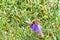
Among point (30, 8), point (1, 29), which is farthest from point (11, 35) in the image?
point (30, 8)

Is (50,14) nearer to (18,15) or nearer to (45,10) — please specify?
(45,10)

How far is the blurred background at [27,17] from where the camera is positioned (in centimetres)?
348

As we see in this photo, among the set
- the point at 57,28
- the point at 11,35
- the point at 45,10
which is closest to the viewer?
the point at 11,35

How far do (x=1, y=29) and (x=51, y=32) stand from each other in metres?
0.68

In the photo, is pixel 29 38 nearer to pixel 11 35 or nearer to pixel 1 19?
pixel 11 35

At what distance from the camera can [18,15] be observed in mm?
3785

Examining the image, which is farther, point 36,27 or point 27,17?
point 27,17

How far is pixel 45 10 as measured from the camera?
3.97 meters

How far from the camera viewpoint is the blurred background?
3482 mm

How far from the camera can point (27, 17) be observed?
3.77 m

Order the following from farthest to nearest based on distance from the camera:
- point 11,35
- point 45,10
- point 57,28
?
point 45,10 < point 57,28 < point 11,35

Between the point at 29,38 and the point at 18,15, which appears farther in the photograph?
the point at 18,15

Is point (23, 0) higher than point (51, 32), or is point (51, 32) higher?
point (23, 0)

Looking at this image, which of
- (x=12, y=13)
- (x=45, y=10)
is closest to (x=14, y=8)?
(x=12, y=13)
